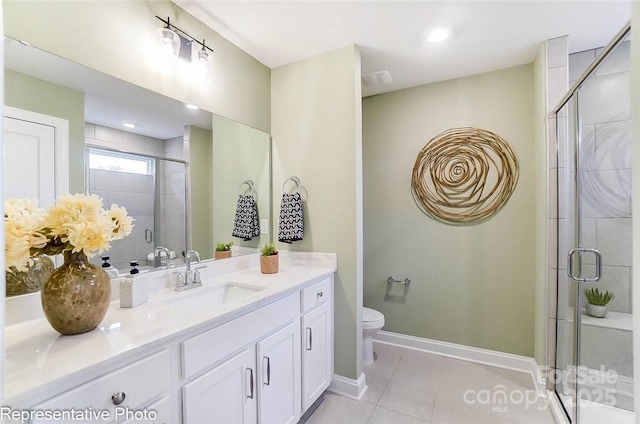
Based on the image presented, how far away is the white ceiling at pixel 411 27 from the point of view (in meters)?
1.64

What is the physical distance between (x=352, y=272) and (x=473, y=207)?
48.8 inches

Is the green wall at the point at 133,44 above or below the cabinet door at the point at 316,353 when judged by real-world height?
above

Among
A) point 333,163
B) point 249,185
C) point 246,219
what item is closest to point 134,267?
point 246,219

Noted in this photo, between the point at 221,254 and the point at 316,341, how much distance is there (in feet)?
2.72

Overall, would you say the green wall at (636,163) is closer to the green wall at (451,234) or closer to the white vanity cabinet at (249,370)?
the white vanity cabinet at (249,370)

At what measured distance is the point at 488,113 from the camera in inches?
93.9

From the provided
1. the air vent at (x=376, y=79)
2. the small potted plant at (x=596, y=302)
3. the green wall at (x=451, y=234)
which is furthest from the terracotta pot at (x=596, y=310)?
the air vent at (x=376, y=79)

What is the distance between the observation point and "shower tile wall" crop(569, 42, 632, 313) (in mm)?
1649

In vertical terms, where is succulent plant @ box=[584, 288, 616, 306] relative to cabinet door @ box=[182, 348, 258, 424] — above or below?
above

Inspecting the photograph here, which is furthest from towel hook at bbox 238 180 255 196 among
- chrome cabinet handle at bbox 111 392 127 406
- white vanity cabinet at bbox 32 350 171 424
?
chrome cabinet handle at bbox 111 392 127 406

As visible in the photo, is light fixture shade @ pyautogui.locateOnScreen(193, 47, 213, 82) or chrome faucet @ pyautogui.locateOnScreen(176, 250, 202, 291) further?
light fixture shade @ pyautogui.locateOnScreen(193, 47, 213, 82)

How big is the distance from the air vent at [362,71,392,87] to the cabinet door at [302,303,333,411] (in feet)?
6.21

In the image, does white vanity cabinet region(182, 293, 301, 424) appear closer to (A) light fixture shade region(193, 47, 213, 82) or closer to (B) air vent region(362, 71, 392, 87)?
(A) light fixture shade region(193, 47, 213, 82)

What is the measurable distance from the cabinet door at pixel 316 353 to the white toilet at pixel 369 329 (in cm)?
42
